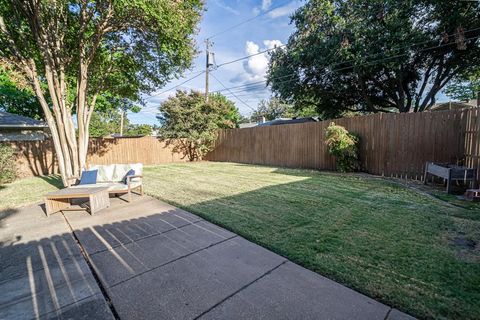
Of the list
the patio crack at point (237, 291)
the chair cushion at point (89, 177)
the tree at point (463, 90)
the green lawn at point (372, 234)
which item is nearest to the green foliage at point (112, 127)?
the chair cushion at point (89, 177)

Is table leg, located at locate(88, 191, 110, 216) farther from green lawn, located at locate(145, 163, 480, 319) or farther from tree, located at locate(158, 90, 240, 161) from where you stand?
tree, located at locate(158, 90, 240, 161)

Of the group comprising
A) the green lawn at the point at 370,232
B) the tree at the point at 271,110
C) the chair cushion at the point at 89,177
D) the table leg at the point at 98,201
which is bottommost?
the green lawn at the point at 370,232

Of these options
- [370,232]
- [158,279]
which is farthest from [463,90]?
[158,279]

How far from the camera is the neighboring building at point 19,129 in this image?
35.9 ft

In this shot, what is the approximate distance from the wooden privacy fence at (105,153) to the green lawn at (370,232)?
16.0 ft

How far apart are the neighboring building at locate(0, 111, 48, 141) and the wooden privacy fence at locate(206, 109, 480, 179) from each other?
38.6ft

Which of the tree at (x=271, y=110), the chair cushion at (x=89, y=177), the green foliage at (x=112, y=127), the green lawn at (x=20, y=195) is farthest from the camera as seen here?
the tree at (x=271, y=110)

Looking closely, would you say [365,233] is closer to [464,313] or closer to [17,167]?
[464,313]

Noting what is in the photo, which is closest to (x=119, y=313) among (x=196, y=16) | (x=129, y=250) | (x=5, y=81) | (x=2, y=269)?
(x=129, y=250)

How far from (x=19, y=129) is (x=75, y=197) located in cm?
1176

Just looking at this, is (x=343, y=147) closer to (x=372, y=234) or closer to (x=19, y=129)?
(x=372, y=234)

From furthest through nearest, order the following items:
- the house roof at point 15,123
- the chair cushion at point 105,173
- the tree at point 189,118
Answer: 1. the tree at point 189,118
2. the house roof at point 15,123
3. the chair cushion at point 105,173

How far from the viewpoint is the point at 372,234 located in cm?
318

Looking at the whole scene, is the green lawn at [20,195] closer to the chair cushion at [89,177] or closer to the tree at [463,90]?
the chair cushion at [89,177]
